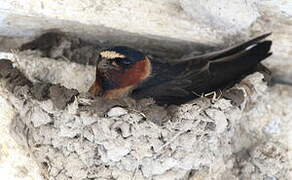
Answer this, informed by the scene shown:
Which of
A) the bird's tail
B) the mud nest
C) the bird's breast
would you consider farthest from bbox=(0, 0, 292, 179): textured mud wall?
the bird's breast

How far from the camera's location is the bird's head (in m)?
3.89

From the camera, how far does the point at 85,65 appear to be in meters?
4.12

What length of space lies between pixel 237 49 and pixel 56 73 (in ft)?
3.72

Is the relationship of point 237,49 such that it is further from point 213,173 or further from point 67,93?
point 67,93

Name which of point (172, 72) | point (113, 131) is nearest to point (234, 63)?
point (172, 72)

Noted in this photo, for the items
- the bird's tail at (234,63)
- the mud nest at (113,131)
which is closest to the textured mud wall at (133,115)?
the mud nest at (113,131)

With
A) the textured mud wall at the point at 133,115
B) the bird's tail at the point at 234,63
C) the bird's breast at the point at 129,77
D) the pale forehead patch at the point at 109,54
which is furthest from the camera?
the bird's breast at the point at 129,77

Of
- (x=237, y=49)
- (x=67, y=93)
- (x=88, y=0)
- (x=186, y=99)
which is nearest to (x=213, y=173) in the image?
(x=186, y=99)

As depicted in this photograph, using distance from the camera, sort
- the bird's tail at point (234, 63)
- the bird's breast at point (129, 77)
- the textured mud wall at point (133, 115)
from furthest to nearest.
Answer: the bird's breast at point (129, 77), the bird's tail at point (234, 63), the textured mud wall at point (133, 115)

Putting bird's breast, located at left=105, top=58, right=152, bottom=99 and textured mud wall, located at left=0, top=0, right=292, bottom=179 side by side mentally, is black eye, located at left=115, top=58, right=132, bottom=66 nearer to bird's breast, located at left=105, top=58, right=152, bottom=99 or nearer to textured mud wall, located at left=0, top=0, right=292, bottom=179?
bird's breast, located at left=105, top=58, right=152, bottom=99

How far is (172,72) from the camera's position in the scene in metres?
3.99

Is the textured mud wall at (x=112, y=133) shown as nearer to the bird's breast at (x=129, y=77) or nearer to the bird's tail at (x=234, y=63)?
the bird's tail at (x=234, y=63)

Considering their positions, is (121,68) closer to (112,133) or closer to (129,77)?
(129,77)

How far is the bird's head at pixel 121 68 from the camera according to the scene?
389 cm
